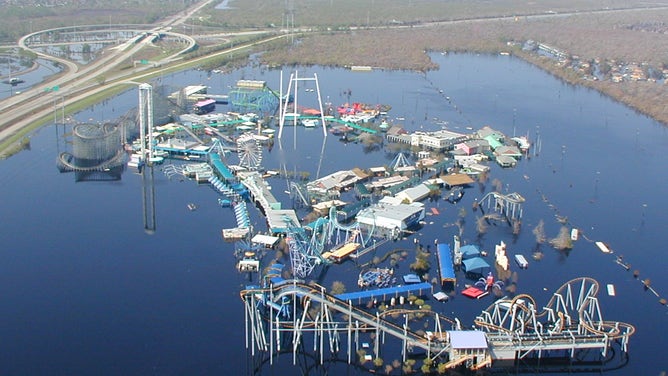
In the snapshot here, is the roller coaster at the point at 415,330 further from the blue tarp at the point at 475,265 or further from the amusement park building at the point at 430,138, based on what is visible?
the amusement park building at the point at 430,138

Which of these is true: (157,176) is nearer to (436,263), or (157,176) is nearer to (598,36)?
(436,263)

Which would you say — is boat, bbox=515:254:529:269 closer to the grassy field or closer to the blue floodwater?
the blue floodwater

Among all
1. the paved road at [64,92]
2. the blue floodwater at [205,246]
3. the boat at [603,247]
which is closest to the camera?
the blue floodwater at [205,246]

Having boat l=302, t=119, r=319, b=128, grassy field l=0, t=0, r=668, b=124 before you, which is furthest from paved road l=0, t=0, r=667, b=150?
boat l=302, t=119, r=319, b=128

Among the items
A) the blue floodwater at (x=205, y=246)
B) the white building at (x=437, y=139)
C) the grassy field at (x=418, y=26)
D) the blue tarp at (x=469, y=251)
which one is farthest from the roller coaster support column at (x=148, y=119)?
the grassy field at (x=418, y=26)

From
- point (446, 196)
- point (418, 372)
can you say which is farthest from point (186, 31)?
point (418, 372)

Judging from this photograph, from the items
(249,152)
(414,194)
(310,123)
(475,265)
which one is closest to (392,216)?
(414,194)
